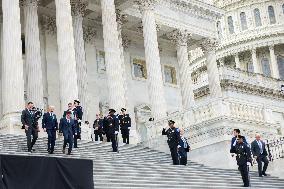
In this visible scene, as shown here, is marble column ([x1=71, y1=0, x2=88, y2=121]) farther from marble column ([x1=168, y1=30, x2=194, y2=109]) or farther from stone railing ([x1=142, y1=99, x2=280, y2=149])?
marble column ([x1=168, y1=30, x2=194, y2=109])

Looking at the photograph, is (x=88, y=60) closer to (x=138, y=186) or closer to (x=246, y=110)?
(x=246, y=110)

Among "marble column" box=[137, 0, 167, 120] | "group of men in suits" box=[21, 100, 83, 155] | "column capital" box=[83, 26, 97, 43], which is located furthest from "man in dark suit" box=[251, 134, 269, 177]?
"column capital" box=[83, 26, 97, 43]

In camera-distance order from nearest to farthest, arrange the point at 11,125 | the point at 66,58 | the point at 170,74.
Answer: the point at 11,125 < the point at 66,58 < the point at 170,74

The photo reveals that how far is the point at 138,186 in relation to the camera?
51.1 feet

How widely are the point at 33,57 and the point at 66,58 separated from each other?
11.2 ft

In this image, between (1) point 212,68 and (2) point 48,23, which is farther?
(1) point 212,68

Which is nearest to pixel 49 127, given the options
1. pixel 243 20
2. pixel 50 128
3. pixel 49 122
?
pixel 50 128

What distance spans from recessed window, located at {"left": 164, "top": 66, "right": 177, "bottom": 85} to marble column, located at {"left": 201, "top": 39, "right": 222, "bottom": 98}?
124 inches

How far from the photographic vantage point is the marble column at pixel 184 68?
36906 millimetres

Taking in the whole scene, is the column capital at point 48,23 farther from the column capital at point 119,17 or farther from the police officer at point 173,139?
the police officer at point 173,139

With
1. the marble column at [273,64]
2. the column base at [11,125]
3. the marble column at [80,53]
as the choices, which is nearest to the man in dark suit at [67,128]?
A: the column base at [11,125]

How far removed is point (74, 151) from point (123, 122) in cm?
398

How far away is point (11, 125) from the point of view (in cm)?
2356

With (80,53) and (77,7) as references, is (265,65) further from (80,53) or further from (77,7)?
(80,53)
